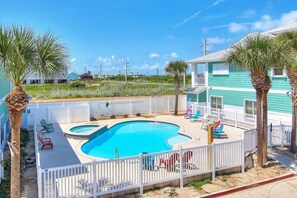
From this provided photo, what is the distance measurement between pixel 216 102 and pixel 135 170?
55.5ft

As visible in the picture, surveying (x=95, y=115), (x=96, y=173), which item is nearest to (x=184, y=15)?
(x=95, y=115)

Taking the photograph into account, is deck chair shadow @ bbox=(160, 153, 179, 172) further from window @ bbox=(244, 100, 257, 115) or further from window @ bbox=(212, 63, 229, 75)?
window @ bbox=(212, 63, 229, 75)

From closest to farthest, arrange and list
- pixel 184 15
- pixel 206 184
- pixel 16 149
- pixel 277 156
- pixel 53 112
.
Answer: pixel 16 149 → pixel 206 184 → pixel 277 156 → pixel 53 112 → pixel 184 15

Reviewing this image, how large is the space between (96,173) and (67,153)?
6352 millimetres

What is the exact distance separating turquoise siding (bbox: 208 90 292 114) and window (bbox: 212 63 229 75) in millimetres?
1654

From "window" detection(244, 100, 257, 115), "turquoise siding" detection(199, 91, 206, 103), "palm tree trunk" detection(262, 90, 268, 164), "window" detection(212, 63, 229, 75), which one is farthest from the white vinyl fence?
"palm tree trunk" detection(262, 90, 268, 164)

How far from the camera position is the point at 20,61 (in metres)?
6.38

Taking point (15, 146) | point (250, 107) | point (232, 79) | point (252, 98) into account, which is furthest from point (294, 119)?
point (15, 146)

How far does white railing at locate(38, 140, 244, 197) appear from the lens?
8195mm

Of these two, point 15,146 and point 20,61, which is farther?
point 15,146

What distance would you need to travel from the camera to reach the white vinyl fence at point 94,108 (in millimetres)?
22391

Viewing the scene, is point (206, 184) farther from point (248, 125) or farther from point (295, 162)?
point (248, 125)

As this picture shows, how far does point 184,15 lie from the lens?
129ft

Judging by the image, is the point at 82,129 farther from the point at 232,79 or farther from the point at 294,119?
the point at 294,119
